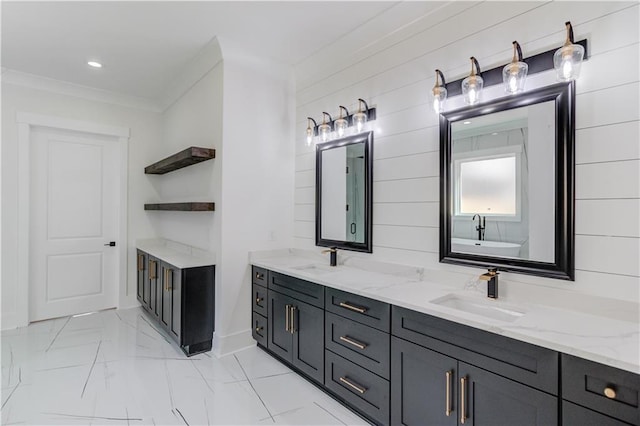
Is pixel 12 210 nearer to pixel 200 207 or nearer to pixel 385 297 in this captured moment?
pixel 200 207

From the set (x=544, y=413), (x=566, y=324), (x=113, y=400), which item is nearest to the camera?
(x=544, y=413)

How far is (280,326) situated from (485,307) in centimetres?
170

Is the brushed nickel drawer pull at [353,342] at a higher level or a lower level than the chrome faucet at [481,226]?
lower

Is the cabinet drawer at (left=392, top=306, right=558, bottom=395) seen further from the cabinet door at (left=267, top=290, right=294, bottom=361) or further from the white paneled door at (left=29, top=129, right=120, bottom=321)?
the white paneled door at (left=29, top=129, right=120, bottom=321)

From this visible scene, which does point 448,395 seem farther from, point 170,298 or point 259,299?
point 170,298

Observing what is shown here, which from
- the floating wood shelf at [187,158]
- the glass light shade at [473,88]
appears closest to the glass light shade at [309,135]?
the floating wood shelf at [187,158]

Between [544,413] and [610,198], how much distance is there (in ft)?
3.41

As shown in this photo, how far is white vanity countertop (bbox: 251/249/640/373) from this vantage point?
1.25 meters

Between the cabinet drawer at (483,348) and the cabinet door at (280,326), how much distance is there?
3.76 ft

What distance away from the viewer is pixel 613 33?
5.16 ft

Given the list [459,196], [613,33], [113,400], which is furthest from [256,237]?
[613,33]

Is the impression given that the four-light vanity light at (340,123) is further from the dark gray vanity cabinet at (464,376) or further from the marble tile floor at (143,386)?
the marble tile floor at (143,386)

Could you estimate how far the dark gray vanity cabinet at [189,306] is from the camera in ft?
9.74

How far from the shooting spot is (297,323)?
266cm
